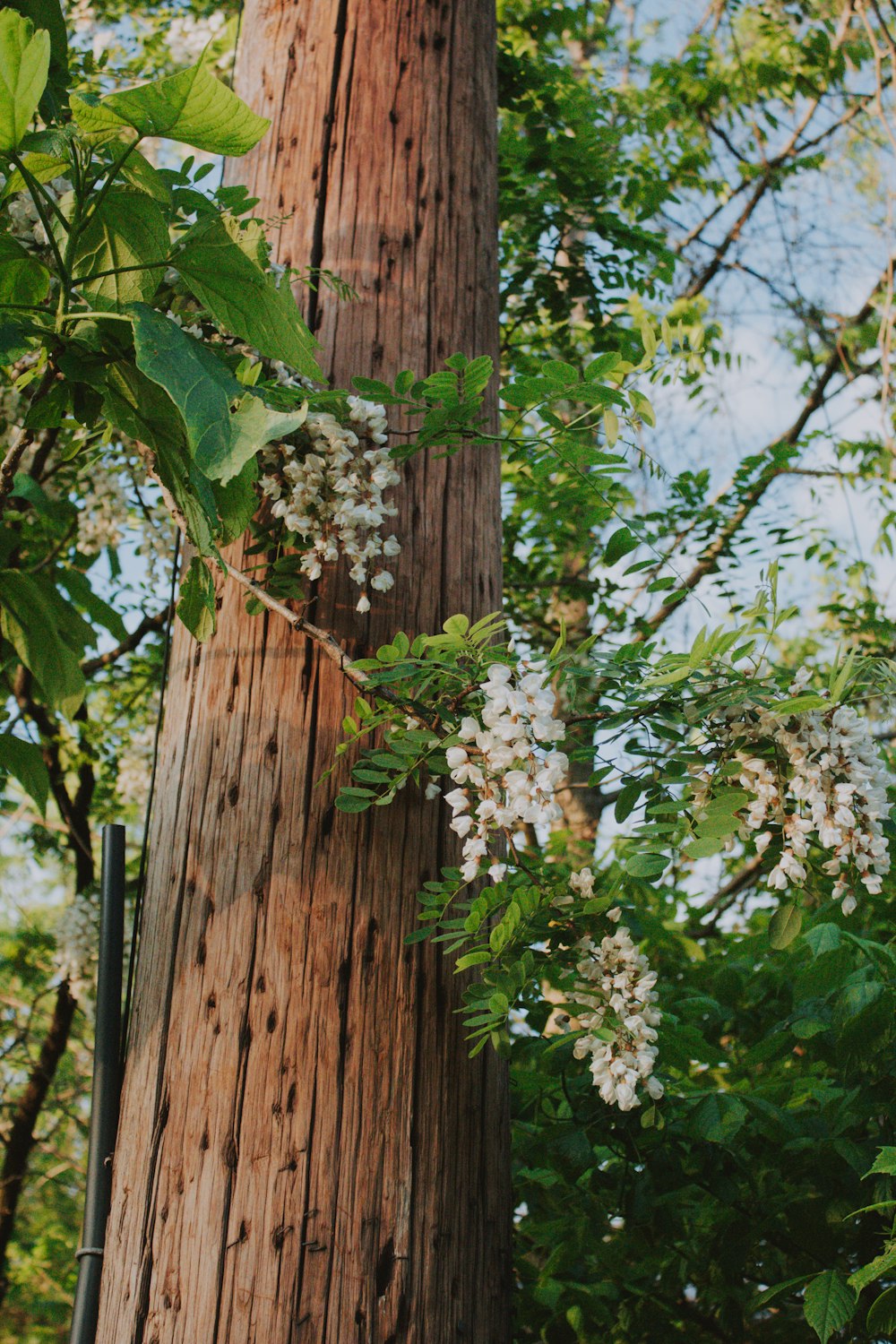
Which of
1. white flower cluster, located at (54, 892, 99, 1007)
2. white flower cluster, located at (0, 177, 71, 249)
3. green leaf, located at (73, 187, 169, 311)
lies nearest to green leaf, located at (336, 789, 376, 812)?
green leaf, located at (73, 187, 169, 311)

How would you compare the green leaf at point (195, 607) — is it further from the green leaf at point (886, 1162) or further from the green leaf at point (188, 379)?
the green leaf at point (886, 1162)

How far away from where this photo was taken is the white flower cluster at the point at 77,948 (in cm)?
446

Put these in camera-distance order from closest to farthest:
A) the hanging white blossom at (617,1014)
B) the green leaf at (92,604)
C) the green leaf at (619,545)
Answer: the hanging white blossom at (617,1014) → the green leaf at (619,545) → the green leaf at (92,604)

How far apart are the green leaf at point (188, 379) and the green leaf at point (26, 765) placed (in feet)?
2.74

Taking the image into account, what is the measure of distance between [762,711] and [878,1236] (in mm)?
945

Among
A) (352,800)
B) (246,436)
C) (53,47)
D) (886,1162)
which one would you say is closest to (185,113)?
(246,436)

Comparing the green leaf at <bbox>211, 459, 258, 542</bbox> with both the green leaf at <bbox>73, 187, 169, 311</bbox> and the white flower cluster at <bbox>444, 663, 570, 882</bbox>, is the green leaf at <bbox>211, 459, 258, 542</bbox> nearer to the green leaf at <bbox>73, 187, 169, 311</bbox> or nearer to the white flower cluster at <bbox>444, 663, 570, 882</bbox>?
the green leaf at <bbox>73, 187, 169, 311</bbox>

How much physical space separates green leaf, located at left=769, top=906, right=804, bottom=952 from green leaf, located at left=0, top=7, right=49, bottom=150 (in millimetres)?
1360

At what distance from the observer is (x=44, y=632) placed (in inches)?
77.5

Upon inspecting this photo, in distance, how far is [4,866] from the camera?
30.8 feet

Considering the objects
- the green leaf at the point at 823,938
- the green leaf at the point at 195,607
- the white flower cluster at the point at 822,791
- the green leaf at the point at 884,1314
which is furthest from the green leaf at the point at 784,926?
the green leaf at the point at 195,607

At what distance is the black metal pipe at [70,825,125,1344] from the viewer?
161 cm

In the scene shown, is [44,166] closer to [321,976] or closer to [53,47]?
[53,47]

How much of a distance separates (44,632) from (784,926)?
1.28 metres
